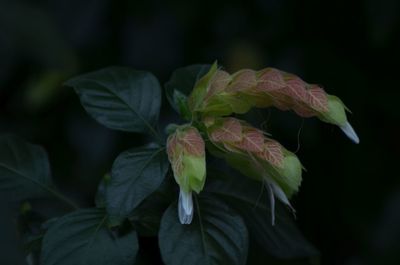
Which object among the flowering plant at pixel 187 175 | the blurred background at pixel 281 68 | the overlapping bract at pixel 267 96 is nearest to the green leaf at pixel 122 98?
the flowering plant at pixel 187 175

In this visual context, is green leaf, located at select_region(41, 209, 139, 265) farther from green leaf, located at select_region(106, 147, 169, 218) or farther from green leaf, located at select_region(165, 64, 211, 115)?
green leaf, located at select_region(165, 64, 211, 115)

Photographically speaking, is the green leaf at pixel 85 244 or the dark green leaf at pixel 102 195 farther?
the dark green leaf at pixel 102 195

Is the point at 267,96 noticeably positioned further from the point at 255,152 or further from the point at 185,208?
the point at 185,208

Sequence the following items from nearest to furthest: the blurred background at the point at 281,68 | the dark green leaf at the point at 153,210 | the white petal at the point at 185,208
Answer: the white petal at the point at 185,208 → the dark green leaf at the point at 153,210 → the blurred background at the point at 281,68

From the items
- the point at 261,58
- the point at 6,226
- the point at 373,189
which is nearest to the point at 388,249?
the point at 373,189

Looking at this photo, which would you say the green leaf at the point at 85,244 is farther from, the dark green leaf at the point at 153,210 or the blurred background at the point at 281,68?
the blurred background at the point at 281,68

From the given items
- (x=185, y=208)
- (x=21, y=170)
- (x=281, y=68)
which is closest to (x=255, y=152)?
(x=185, y=208)
